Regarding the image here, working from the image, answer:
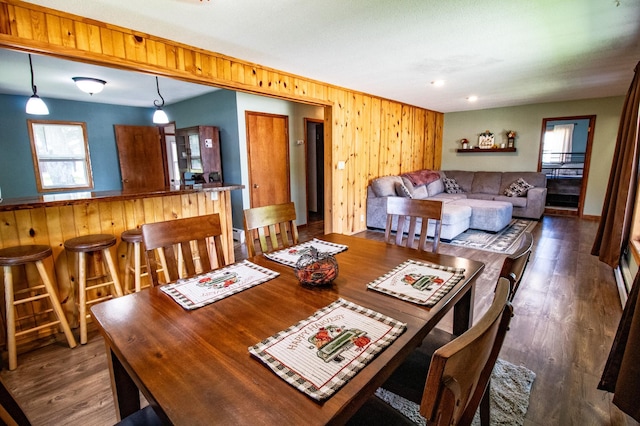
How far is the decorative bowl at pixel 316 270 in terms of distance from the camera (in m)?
1.30

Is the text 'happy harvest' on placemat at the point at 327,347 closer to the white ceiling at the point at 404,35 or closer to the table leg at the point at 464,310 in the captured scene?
the table leg at the point at 464,310

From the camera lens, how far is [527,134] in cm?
638

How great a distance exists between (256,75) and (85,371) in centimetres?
289

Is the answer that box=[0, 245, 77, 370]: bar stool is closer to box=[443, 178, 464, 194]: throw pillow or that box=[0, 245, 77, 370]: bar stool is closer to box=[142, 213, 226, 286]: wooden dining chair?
box=[142, 213, 226, 286]: wooden dining chair

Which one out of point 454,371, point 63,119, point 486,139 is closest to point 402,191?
point 486,139

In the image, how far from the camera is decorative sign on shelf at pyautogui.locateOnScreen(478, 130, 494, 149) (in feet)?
22.2

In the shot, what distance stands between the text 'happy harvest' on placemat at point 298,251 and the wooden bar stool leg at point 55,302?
5.27ft

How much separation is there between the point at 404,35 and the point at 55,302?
10.9 ft

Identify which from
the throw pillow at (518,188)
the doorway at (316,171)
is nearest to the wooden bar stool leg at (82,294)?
the doorway at (316,171)

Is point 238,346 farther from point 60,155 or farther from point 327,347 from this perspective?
point 60,155

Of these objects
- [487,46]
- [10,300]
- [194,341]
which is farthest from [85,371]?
[487,46]

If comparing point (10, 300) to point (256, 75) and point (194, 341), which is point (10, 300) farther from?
point (256, 75)

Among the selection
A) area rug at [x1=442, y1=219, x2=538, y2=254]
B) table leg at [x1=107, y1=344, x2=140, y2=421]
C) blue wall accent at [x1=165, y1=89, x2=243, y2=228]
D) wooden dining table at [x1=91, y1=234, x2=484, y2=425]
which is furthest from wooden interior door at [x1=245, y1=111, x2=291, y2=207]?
table leg at [x1=107, y1=344, x2=140, y2=421]

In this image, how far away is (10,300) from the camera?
194cm
